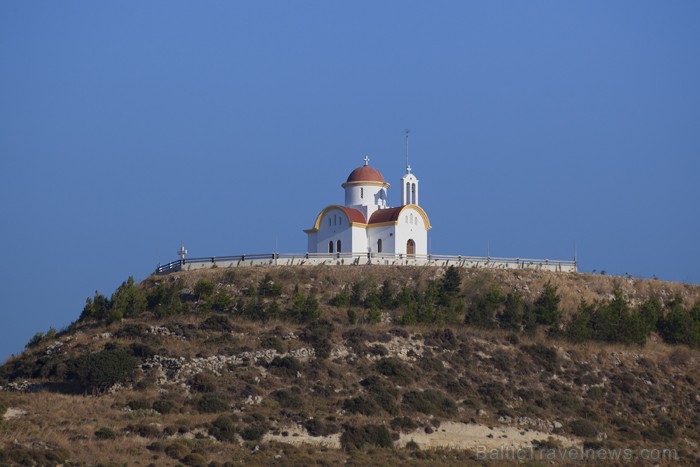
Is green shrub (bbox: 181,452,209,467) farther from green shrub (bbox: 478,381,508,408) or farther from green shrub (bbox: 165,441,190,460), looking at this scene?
green shrub (bbox: 478,381,508,408)

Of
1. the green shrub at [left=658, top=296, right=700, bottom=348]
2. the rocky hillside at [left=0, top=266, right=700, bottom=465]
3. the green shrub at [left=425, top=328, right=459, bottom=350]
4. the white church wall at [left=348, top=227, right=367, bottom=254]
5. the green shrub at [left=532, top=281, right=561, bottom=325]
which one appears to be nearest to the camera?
the rocky hillside at [left=0, top=266, right=700, bottom=465]

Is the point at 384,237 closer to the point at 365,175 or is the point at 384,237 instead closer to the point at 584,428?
the point at 365,175

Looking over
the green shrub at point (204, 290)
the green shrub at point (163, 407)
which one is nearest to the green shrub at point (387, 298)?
the green shrub at point (204, 290)

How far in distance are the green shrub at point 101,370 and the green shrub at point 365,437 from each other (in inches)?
486

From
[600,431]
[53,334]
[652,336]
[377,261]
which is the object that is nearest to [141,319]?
[53,334]

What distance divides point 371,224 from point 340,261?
5.73 metres

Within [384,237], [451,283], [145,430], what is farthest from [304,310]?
[145,430]

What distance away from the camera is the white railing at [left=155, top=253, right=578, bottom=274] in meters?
76.6

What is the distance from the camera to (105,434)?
178 feet

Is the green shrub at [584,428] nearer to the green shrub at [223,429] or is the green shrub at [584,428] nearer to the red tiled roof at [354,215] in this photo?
the green shrub at [223,429]

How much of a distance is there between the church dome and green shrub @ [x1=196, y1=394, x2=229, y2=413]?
27.4 metres

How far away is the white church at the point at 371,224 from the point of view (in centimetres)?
8100

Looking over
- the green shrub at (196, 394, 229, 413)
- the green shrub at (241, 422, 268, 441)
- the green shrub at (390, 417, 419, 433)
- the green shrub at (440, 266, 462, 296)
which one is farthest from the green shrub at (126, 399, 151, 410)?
the green shrub at (440, 266, 462, 296)

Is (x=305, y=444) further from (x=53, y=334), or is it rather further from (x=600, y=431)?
(x=53, y=334)
